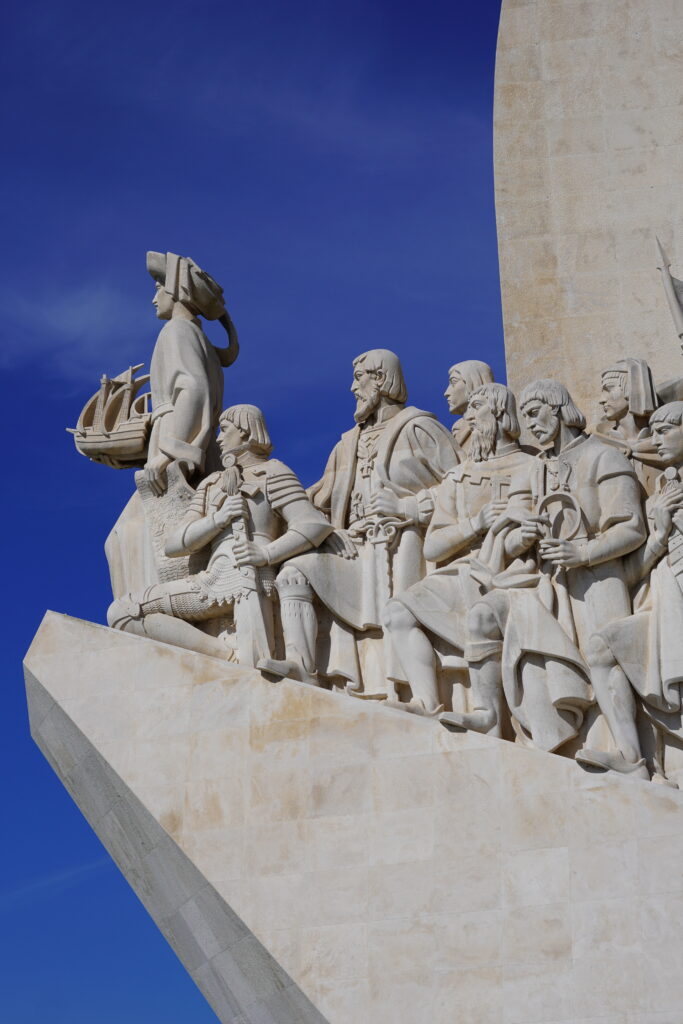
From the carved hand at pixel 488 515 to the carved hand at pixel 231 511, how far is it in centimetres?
130

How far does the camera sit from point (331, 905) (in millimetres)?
9344

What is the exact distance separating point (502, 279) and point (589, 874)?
13.5 feet

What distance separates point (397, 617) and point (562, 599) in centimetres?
85

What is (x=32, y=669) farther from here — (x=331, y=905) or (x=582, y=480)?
(x=582, y=480)

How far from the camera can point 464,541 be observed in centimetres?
1012

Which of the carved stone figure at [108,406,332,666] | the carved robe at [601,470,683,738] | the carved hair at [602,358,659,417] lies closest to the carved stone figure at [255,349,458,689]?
the carved stone figure at [108,406,332,666]

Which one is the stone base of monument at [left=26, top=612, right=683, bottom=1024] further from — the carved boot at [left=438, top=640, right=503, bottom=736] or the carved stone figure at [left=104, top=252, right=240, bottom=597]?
the carved stone figure at [left=104, top=252, right=240, bottom=597]

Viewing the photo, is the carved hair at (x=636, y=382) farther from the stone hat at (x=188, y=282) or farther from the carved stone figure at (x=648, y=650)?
the stone hat at (x=188, y=282)

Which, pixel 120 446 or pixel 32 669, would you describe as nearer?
pixel 32 669

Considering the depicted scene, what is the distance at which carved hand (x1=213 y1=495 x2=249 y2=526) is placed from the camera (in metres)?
10.5

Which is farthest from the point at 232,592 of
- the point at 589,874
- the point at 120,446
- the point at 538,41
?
the point at 538,41

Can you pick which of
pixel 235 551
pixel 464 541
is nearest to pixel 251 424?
pixel 235 551

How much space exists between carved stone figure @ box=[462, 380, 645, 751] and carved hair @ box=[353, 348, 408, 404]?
1238 mm

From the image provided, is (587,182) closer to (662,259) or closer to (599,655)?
(662,259)
